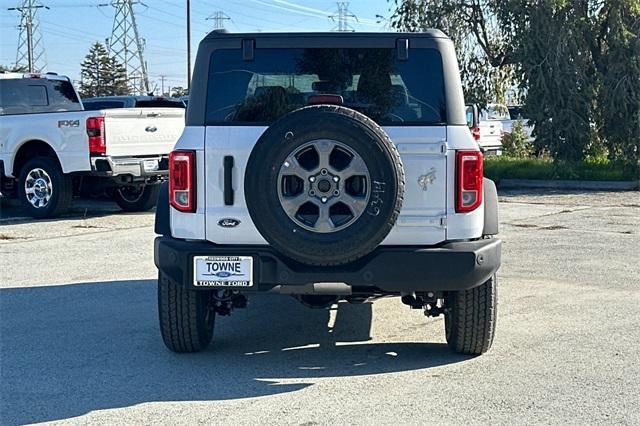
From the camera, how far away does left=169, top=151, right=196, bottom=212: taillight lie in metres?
5.33

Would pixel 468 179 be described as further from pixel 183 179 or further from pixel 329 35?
pixel 183 179

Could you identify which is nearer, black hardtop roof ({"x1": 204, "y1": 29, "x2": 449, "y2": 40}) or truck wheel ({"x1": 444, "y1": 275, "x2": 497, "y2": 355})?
black hardtop roof ({"x1": 204, "y1": 29, "x2": 449, "y2": 40})

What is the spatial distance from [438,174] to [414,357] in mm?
1304

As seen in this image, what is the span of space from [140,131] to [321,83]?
7.72 m

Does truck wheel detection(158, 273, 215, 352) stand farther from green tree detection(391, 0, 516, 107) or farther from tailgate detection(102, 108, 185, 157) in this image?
green tree detection(391, 0, 516, 107)

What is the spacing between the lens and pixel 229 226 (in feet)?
17.5

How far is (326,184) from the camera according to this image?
4906 mm

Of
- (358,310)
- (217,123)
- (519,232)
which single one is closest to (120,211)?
(519,232)

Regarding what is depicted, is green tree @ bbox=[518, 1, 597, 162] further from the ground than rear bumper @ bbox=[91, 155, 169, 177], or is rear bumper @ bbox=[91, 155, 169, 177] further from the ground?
green tree @ bbox=[518, 1, 597, 162]

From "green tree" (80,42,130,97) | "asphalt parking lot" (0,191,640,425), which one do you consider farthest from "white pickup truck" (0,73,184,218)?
"green tree" (80,42,130,97)

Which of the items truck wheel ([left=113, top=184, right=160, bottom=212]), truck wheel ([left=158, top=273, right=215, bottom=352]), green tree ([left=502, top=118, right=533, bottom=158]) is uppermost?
green tree ([left=502, top=118, right=533, bottom=158])


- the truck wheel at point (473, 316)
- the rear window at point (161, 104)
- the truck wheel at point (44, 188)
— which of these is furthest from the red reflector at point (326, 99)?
the rear window at point (161, 104)

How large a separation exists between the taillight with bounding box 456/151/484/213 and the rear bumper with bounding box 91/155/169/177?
8.14m

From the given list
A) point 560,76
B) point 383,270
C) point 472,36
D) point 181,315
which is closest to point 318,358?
point 181,315
